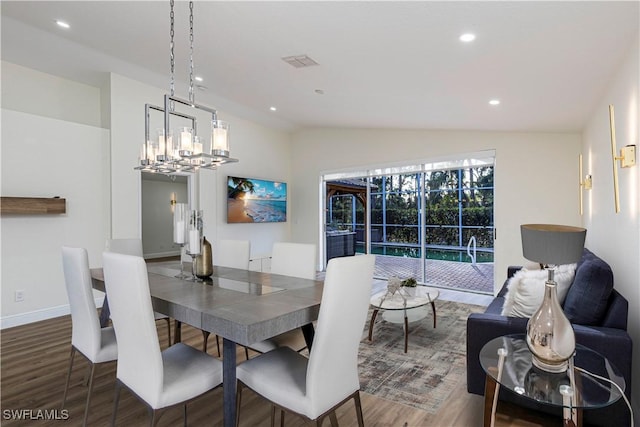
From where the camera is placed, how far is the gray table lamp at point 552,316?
164 cm

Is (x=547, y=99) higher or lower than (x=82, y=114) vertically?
lower

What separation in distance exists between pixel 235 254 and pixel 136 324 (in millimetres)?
1815

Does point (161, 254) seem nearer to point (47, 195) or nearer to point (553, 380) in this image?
point (47, 195)

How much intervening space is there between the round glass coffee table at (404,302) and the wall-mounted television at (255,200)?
3.51 m

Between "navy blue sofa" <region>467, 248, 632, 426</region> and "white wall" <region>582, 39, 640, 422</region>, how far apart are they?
7.9 inches

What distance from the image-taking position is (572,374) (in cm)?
163

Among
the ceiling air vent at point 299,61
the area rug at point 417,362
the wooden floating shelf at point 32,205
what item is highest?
the ceiling air vent at point 299,61

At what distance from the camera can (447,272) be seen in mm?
6441

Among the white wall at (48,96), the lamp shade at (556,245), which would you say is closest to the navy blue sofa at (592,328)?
the lamp shade at (556,245)

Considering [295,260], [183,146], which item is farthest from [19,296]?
[295,260]

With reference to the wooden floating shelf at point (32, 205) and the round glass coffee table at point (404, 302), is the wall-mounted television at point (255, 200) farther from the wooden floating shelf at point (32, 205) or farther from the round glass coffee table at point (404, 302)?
the round glass coffee table at point (404, 302)

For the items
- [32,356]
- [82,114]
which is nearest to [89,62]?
[82,114]

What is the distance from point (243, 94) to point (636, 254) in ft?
15.3

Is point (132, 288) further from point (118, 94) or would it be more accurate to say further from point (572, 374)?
point (118, 94)
